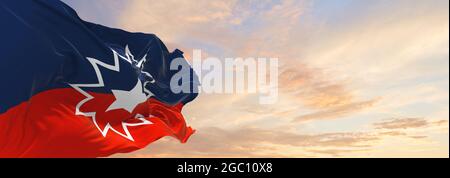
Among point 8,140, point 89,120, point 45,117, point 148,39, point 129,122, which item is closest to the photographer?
point 8,140

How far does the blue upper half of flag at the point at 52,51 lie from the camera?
1129cm

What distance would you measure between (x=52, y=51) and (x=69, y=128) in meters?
2.14

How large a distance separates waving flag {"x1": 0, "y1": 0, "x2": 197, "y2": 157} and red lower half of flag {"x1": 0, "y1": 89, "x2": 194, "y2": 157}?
22 millimetres

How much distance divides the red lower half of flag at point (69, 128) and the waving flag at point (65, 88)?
2cm

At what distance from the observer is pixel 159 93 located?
60.7 feet

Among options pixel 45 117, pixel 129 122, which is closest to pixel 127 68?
pixel 129 122

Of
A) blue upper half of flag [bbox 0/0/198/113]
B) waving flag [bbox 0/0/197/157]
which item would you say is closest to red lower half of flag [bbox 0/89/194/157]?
waving flag [bbox 0/0/197/157]

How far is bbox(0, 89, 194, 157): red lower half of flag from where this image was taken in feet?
36.1

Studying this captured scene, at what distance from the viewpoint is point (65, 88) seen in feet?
41.0

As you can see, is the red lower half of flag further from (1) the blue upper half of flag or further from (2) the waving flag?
(1) the blue upper half of flag

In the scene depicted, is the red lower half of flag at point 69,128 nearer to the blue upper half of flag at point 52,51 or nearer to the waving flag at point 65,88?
the waving flag at point 65,88
